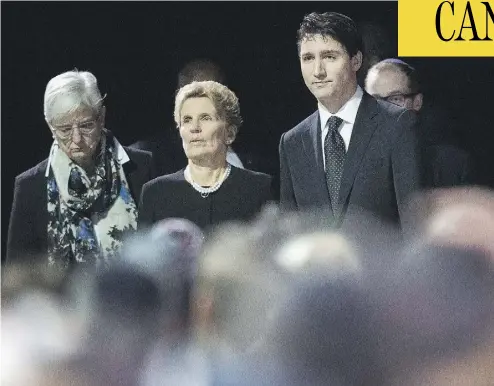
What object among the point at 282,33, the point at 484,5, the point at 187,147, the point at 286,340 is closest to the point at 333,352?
the point at 286,340

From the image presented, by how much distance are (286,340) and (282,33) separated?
2.85 feet

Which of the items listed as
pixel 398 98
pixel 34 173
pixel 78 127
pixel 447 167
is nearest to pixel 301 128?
pixel 398 98

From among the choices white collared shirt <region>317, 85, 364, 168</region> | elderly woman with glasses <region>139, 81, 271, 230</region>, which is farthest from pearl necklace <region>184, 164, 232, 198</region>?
white collared shirt <region>317, 85, 364, 168</region>

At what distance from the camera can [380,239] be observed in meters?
2.12

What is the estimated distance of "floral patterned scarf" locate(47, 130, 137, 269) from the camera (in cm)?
228

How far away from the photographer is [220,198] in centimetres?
216

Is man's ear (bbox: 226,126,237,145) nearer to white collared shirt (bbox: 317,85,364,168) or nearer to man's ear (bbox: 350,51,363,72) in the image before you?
white collared shirt (bbox: 317,85,364,168)

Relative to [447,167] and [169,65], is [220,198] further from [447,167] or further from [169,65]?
[447,167]

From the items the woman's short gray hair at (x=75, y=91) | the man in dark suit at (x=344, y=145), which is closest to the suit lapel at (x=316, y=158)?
the man in dark suit at (x=344, y=145)

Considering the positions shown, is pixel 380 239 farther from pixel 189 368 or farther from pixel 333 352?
pixel 189 368

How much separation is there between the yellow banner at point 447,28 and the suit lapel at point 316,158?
36 cm

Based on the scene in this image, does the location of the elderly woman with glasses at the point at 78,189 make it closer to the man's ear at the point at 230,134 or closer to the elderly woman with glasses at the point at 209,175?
the elderly woman with glasses at the point at 209,175

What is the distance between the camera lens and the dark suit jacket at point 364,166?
2049 mm

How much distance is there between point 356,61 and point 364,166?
29 cm
